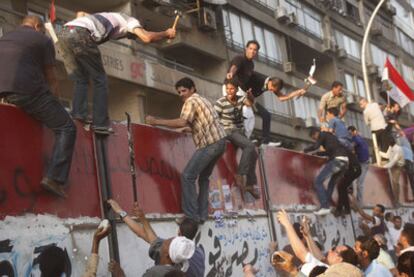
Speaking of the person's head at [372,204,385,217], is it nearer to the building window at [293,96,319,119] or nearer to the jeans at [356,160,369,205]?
the jeans at [356,160,369,205]

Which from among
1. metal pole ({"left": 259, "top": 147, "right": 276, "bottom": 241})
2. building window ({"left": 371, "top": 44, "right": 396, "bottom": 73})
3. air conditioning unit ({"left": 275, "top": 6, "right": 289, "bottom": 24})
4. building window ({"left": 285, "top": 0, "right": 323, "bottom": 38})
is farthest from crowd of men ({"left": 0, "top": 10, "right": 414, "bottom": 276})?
building window ({"left": 371, "top": 44, "right": 396, "bottom": 73})

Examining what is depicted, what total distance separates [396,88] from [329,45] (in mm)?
18891

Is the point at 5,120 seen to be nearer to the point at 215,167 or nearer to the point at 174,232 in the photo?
the point at 174,232

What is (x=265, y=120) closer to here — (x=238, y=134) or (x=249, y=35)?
(x=238, y=134)

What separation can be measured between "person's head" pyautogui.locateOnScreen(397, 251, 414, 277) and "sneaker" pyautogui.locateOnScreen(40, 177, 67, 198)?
2664 mm

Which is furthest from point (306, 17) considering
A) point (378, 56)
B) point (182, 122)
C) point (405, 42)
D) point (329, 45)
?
point (182, 122)

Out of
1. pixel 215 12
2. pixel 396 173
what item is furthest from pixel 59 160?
pixel 215 12

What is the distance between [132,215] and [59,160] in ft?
3.98

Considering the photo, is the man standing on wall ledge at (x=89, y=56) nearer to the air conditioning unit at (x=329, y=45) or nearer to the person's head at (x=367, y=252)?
the person's head at (x=367, y=252)

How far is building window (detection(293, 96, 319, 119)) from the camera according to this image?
1256 inches

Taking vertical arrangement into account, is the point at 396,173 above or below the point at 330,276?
above

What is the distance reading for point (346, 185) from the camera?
12.0m

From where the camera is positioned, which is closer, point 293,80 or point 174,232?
point 174,232

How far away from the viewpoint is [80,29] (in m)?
6.33
